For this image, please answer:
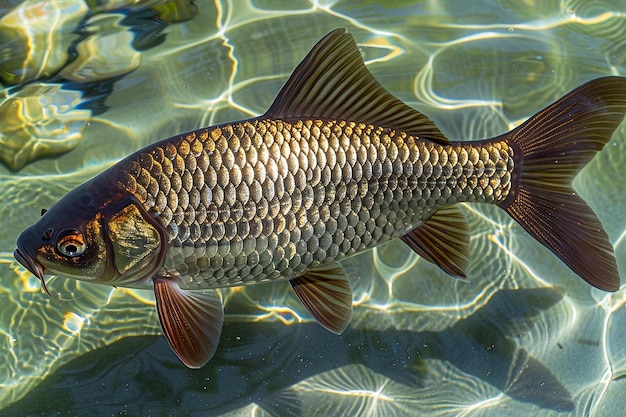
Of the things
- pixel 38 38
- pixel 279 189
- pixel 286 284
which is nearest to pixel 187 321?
pixel 279 189

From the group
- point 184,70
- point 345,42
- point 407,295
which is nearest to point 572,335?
point 407,295

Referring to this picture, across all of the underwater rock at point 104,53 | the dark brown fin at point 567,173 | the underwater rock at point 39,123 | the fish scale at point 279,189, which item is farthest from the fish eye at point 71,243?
the underwater rock at point 104,53

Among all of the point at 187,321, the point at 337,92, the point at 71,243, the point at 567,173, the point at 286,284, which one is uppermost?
the point at 337,92

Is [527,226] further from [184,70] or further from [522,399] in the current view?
[184,70]

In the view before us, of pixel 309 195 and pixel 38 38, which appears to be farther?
pixel 38 38

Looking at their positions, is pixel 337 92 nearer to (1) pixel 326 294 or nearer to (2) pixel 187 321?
(1) pixel 326 294

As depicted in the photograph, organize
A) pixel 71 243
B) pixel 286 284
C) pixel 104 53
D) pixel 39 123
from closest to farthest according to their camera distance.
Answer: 1. pixel 71 243
2. pixel 286 284
3. pixel 39 123
4. pixel 104 53

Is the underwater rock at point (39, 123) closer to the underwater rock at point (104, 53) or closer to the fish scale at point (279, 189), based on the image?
the underwater rock at point (104, 53)
